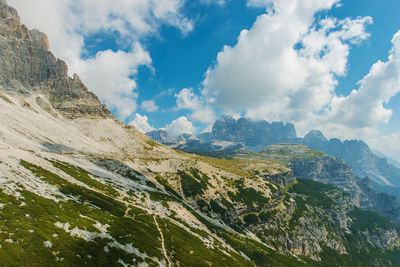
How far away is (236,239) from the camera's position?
195m

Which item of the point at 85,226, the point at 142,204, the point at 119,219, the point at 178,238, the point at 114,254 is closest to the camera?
the point at 114,254

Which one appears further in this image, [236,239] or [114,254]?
[236,239]

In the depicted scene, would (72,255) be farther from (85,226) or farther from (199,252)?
(199,252)

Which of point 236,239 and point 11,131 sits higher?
point 11,131

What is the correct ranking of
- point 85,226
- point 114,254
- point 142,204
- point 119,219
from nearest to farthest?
point 114,254 → point 85,226 → point 119,219 → point 142,204

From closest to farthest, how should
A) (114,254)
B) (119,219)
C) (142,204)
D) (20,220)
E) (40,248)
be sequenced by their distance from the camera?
(40,248)
(20,220)
(114,254)
(119,219)
(142,204)

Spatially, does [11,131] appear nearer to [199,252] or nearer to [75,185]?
[75,185]

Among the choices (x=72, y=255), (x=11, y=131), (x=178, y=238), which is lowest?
(x=72, y=255)

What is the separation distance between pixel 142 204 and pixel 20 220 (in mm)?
81880

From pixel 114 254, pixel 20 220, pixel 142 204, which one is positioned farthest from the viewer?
pixel 142 204

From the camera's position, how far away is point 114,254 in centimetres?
8981

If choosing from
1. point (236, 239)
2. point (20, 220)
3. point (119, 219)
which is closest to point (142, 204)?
point (119, 219)

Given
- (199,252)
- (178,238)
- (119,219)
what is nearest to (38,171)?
(119,219)

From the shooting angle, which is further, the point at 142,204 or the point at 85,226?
the point at 142,204
